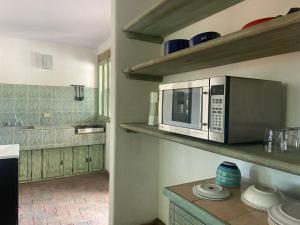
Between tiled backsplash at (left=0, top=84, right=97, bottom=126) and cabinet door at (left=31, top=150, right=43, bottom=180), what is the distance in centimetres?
60

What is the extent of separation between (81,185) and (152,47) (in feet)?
9.03

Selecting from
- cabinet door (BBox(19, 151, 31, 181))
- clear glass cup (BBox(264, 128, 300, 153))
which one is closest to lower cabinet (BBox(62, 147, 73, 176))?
cabinet door (BBox(19, 151, 31, 181))

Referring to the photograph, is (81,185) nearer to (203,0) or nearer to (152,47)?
(152,47)

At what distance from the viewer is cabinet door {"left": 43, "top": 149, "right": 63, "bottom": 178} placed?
3779mm

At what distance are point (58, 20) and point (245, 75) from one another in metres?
2.73

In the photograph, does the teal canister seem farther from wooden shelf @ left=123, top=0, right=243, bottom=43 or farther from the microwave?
wooden shelf @ left=123, top=0, right=243, bottom=43

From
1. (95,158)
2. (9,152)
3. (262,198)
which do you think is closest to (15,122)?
(95,158)

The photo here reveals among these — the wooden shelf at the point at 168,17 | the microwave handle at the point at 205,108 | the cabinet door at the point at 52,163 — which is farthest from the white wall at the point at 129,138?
the cabinet door at the point at 52,163

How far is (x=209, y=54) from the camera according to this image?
1.00 m

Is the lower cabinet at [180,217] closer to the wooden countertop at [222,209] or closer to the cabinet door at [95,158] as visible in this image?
the wooden countertop at [222,209]

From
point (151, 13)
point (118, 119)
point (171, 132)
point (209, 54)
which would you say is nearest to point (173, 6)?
point (151, 13)

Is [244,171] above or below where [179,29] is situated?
below

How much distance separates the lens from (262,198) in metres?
0.82

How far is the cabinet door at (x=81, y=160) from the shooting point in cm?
401
